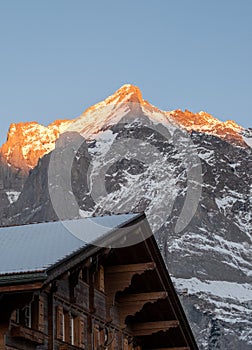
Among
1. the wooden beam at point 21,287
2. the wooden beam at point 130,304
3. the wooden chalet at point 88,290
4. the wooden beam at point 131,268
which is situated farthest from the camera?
the wooden beam at point 130,304

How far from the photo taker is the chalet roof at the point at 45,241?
12875 mm

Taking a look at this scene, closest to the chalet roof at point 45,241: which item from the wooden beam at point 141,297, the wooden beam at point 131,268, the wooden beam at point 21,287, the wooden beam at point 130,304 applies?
the wooden beam at point 21,287

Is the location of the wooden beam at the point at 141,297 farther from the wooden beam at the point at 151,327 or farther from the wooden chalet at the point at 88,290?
the wooden beam at the point at 151,327

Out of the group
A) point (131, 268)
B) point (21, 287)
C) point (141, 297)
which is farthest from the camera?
point (141, 297)

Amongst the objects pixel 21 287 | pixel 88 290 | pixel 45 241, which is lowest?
pixel 21 287

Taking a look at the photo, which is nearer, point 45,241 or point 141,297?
point 45,241

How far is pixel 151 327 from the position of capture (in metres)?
22.6

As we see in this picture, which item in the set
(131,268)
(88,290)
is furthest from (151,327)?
(88,290)

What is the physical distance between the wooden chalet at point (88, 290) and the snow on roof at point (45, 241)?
0.02 m

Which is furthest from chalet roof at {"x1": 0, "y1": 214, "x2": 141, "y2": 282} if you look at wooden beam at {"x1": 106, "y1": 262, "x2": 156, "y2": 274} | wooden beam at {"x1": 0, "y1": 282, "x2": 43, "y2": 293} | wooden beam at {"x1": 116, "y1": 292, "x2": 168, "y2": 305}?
wooden beam at {"x1": 116, "y1": 292, "x2": 168, "y2": 305}

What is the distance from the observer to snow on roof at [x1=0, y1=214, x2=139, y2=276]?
12930 mm

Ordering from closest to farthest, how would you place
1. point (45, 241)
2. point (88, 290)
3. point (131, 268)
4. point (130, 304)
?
1. point (45, 241)
2. point (88, 290)
3. point (131, 268)
4. point (130, 304)

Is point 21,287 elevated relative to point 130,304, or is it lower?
lower

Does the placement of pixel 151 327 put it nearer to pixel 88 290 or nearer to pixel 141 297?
pixel 141 297
